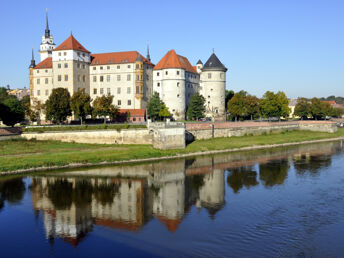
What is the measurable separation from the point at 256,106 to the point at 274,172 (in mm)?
43344

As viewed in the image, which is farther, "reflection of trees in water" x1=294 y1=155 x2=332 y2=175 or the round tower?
the round tower

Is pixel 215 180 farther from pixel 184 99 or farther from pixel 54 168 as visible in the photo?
pixel 184 99

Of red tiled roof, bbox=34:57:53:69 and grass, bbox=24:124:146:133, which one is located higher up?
red tiled roof, bbox=34:57:53:69

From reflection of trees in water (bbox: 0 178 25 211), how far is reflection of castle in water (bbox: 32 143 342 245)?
1.20 metres

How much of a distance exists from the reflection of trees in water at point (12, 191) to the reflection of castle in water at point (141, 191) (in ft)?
3.94

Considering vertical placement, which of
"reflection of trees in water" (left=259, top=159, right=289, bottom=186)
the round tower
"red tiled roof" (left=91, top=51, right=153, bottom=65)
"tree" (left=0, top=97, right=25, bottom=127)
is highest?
"red tiled roof" (left=91, top=51, right=153, bottom=65)

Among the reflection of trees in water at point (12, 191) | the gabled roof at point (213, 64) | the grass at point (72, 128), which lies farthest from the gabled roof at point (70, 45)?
the reflection of trees in water at point (12, 191)

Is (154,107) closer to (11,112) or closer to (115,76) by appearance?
(115,76)

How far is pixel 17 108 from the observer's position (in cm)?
6256

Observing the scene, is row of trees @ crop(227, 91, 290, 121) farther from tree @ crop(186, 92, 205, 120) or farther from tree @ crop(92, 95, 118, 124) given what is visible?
tree @ crop(92, 95, 118, 124)

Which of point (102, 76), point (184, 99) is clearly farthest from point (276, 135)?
point (102, 76)

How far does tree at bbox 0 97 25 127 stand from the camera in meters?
59.2

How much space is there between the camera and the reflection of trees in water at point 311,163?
42125mm

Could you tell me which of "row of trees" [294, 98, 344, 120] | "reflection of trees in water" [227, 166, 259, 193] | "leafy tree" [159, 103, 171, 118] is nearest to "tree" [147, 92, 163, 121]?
"leafy tree" [159, 103, 171, 118]
